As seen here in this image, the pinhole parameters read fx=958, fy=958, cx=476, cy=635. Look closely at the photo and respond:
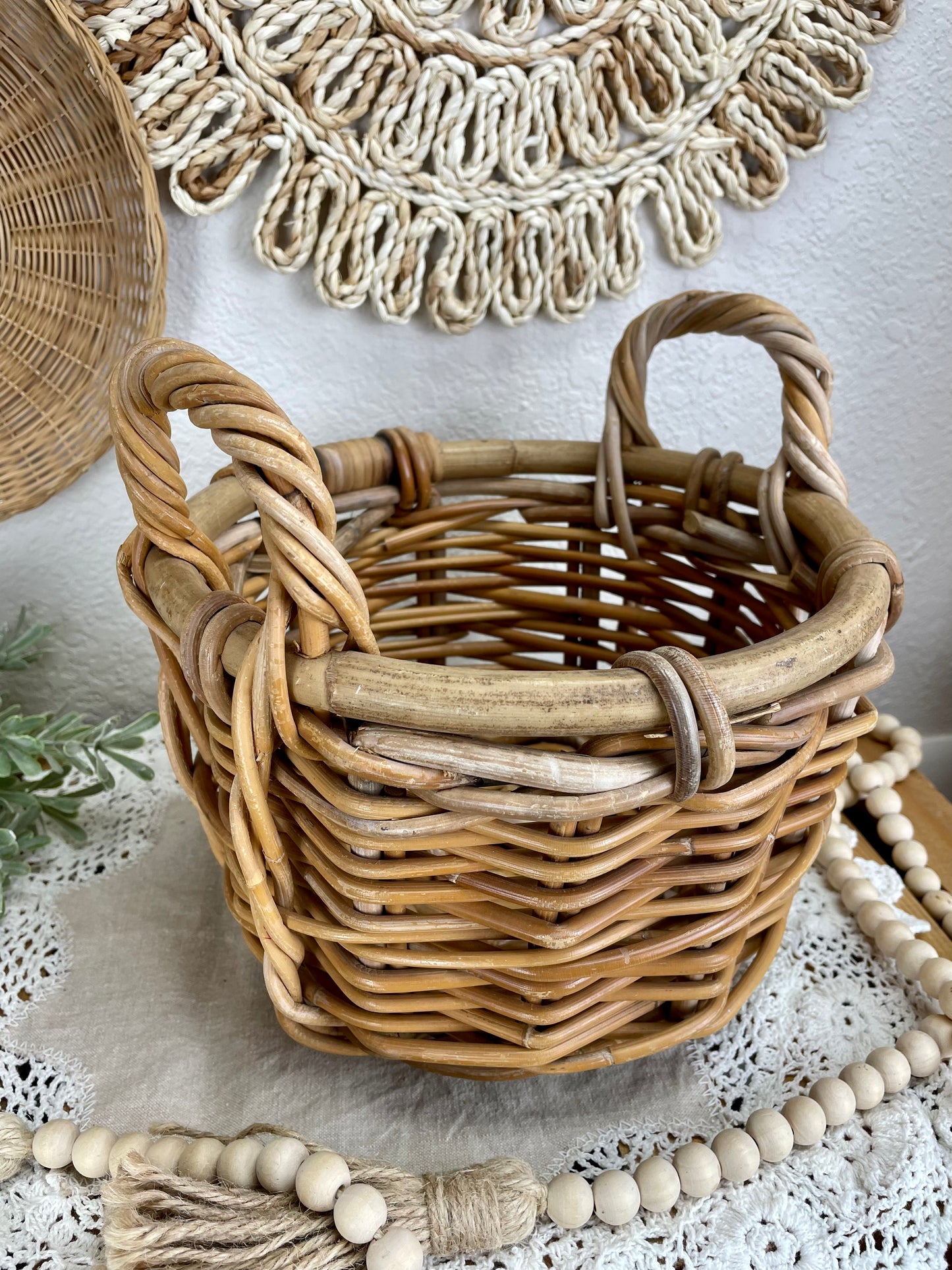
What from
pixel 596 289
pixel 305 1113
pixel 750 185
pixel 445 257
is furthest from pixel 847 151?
pixel 305 1113

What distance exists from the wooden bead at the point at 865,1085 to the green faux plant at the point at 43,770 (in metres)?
0.47

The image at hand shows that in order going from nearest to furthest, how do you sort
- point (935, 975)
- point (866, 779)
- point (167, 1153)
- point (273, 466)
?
point (273, 466) < point (167, 1153) < point (935, 975) < point (866, 779)

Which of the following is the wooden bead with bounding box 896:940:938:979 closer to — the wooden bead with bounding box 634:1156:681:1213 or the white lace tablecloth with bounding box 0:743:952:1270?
the white lace tablecloth with bounding box 0:743:952:1270

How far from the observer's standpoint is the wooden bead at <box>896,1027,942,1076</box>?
0.52m

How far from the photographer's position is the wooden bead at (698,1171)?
0.46 meters

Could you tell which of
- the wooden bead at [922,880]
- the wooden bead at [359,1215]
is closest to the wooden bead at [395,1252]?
the wooden bead at [359,1215]

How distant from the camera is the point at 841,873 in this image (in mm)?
662

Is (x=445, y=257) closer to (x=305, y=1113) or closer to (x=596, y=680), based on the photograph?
(x=596, y=680)

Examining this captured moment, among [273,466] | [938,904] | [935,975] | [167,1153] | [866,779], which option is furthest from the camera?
[866,779]

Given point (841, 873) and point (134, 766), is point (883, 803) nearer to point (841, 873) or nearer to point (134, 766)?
point (841, 873)

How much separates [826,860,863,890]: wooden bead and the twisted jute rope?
32cm

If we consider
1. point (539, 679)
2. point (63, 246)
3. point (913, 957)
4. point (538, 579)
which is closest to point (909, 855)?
point (913, 957)

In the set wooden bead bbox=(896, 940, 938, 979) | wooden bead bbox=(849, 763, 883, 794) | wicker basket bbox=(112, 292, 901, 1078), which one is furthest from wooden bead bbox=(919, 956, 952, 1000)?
wooden bead bbox=(849, 763, 883, 794)

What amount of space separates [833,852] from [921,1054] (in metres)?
0.18
